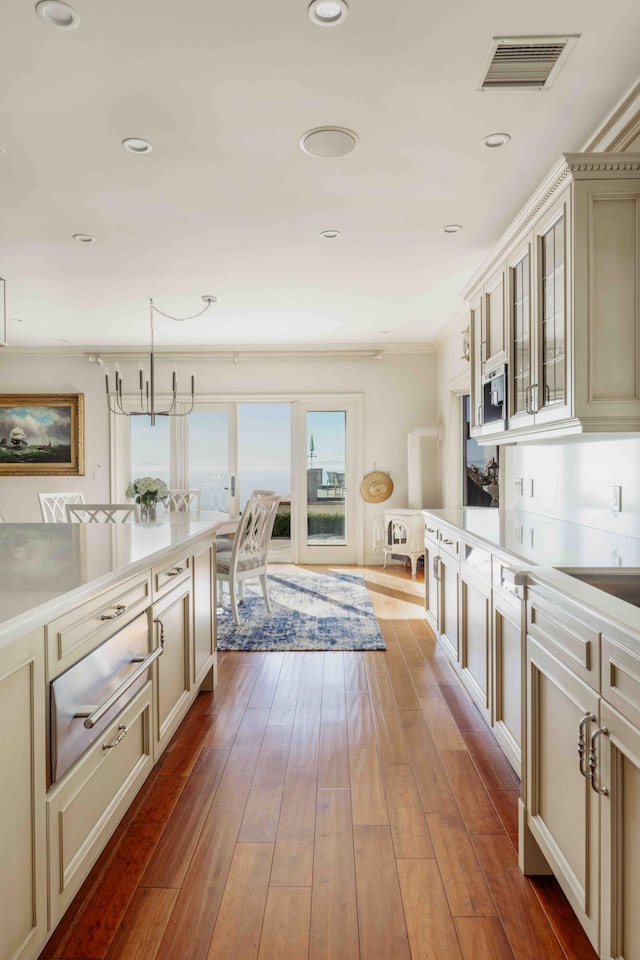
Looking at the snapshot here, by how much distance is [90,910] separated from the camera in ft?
5.20

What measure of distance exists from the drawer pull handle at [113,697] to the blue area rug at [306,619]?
1.94 metres

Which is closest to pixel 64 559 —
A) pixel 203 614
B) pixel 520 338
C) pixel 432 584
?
pixel 203 614

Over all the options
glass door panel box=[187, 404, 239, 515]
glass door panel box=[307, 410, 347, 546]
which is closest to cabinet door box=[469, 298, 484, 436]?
glass door panel box=[307, 410, 347, 546]

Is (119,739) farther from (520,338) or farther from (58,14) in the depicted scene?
(520,338)

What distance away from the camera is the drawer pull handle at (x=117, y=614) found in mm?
1663

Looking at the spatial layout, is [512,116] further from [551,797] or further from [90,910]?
[90,910]

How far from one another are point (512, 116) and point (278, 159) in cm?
103

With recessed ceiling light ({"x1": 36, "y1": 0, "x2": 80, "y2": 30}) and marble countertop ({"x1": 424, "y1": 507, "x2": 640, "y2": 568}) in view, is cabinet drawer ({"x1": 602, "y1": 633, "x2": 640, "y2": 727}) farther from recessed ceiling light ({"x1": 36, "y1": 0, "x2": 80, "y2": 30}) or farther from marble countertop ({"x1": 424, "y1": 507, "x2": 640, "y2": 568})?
recessed ceiling light ({"x1": 36, "y1": 0, "x2": 80, "y2": 30})

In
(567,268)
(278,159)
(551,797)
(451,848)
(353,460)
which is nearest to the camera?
(551,797)

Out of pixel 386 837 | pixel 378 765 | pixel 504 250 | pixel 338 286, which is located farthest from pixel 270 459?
pixel 386 837

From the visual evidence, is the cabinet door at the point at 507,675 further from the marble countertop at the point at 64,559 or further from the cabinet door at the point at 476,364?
the cabinet door at the point at 476,364

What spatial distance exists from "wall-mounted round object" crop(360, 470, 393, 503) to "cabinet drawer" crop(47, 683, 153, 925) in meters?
5.07

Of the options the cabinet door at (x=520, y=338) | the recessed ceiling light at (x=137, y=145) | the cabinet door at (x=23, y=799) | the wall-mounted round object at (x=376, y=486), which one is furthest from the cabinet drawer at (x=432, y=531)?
the cabinet door at (x=23, y=799)

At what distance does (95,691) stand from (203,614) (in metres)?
1.37
